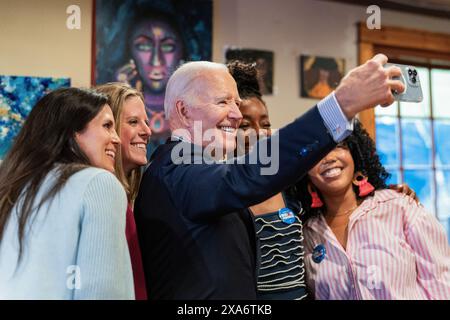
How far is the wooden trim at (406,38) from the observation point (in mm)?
3268

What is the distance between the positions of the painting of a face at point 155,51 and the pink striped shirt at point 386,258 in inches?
57.0

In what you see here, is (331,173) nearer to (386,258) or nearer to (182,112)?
(386,258)

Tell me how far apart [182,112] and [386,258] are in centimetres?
72

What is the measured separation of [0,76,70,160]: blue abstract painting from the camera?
95.9 inches

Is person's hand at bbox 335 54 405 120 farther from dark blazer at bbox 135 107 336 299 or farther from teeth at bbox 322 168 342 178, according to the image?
teeth at bbox 322 168 342 178

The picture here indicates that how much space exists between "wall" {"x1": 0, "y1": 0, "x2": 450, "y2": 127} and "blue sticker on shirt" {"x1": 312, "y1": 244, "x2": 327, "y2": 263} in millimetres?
1481

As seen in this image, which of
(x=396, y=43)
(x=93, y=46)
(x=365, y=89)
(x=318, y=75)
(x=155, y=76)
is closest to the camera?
(x=365, y=89)

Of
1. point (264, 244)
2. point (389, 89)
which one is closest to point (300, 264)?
point (264, 244)

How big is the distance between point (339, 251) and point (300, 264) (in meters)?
0.17

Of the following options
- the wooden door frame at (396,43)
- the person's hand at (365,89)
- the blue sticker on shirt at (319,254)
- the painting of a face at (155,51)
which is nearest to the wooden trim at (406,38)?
the wooden door frame at (396,43)

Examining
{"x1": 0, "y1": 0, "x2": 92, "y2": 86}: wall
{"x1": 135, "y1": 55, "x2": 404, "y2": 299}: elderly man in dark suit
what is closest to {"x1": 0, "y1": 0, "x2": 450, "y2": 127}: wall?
{"x1": 0, "y1": 0, "x2": 92, "y2": 86}: wall

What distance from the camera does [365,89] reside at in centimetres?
88

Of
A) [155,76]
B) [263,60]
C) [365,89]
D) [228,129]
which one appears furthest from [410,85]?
[263,60]

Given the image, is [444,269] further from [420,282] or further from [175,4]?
[175,4]
